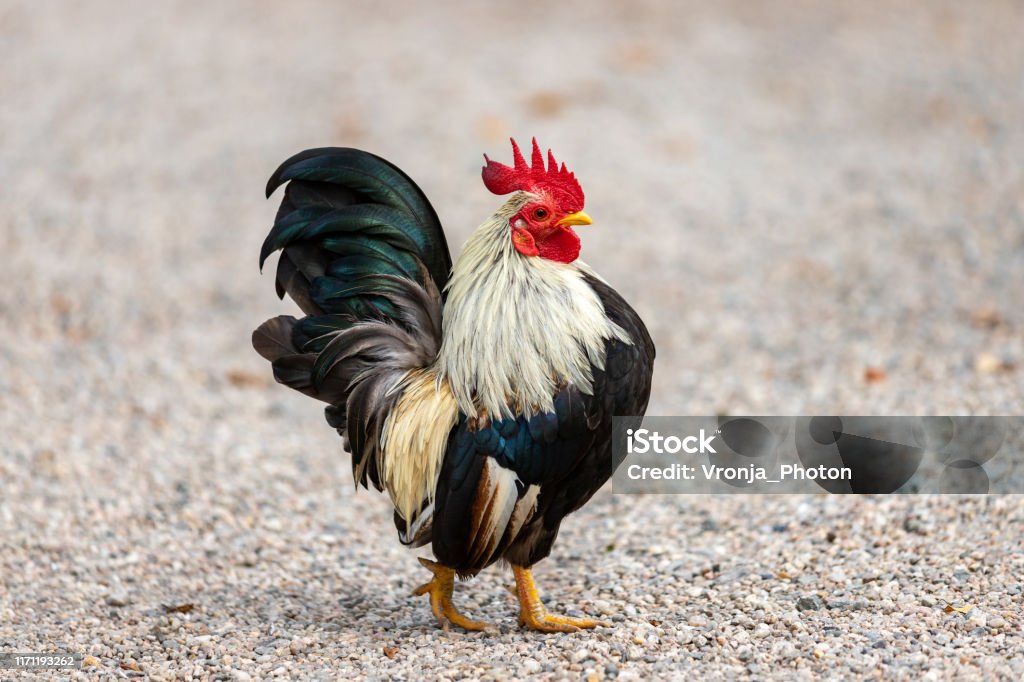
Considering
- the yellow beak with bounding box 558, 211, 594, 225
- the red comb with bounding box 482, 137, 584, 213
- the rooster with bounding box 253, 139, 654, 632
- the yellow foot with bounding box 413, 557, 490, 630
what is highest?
the red comb with bounding box 482, 137, 584, 213

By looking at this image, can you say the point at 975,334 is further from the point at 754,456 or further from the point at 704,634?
the point at 704,634

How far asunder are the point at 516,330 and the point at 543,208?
1.68 feet

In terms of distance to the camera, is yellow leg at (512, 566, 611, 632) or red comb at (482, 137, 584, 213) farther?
yellow leg at (512, 566, 611, 632)

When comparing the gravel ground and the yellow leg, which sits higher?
the gravel ground

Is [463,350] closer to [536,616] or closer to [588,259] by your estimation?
[536,616]

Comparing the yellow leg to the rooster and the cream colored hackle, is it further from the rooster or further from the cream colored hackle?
the cream colored hackle

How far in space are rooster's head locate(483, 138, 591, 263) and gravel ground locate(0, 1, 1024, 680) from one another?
65.9 inches

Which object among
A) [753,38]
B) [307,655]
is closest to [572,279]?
[307,655]

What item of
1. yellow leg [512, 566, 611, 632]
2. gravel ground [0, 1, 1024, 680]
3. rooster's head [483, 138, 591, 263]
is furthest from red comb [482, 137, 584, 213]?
gravel ground [0, 1, 1024, 680]

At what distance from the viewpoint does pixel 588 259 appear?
31.6 feet

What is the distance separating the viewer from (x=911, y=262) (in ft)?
31.0

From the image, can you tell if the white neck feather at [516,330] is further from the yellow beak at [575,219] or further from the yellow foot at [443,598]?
the yellow foot at [443,598]

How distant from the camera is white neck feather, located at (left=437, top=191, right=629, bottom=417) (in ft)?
13.7

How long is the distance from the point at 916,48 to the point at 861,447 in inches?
334
